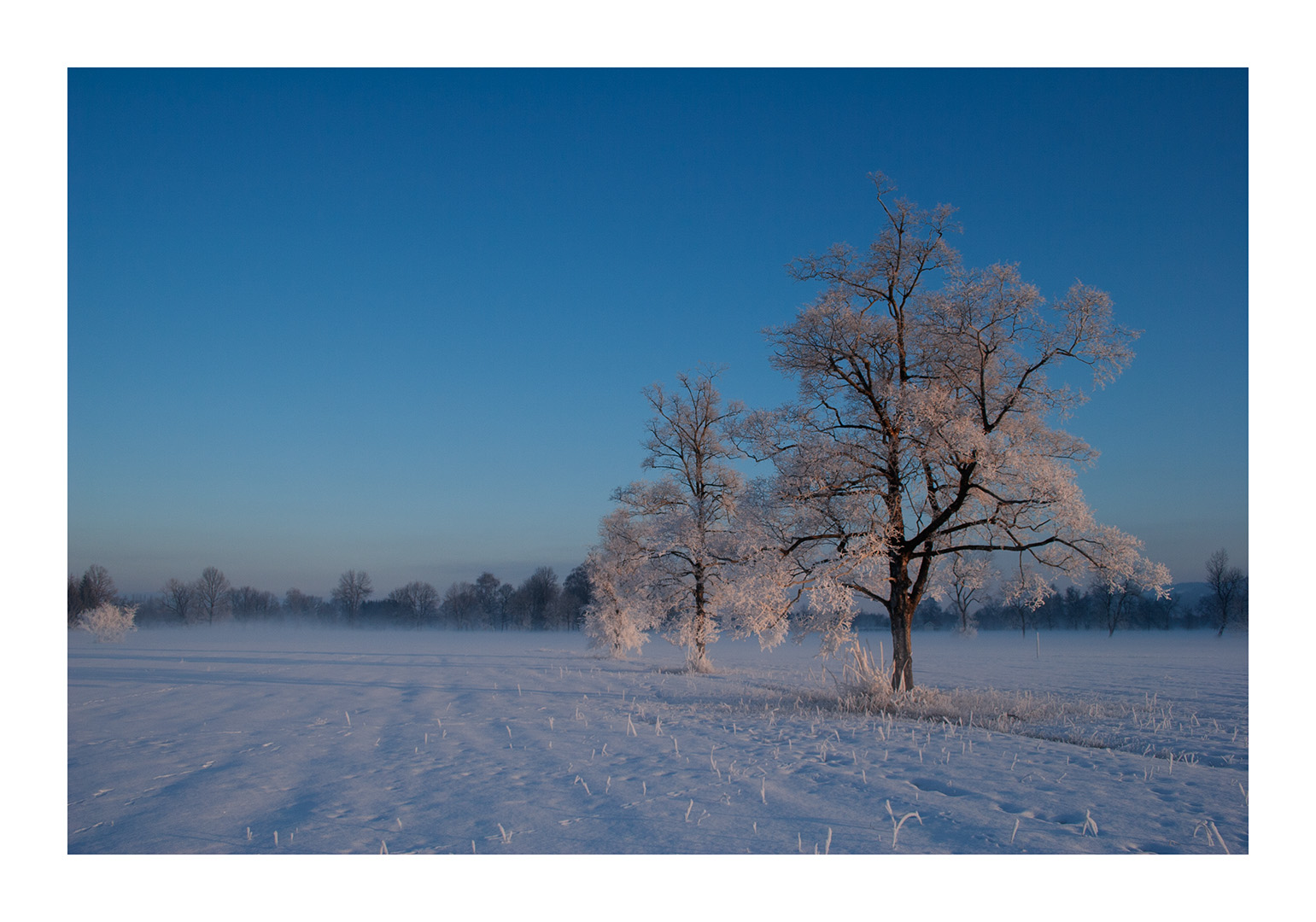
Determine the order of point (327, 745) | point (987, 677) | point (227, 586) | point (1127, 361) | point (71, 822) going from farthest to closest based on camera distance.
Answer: point (227, 586), point (987, 677), point (1127, 361), point (327, 745), point (71, 822)

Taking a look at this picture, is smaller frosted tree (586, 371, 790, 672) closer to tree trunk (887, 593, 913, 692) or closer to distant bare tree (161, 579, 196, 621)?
tree trunk (887, 593, 913, 692)

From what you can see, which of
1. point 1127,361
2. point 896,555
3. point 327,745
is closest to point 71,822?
point 327,745

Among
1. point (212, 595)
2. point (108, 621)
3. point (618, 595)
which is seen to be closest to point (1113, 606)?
point (618, 595)

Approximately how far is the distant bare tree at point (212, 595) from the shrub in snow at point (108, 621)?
7900 cm

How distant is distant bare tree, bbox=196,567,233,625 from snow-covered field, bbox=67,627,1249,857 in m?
112

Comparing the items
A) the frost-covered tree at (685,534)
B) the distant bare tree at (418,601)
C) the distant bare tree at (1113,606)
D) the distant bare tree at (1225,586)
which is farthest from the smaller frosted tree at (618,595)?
the distant bare tree at (418,601)

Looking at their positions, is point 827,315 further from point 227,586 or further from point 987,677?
point 227,586

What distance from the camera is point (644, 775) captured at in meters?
6.82

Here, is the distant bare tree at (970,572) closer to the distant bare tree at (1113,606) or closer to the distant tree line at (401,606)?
the distant bare tree at (1113,606)

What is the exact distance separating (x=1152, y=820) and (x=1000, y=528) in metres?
8.33

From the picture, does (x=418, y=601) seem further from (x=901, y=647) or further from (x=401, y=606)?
(x=901, y=647)

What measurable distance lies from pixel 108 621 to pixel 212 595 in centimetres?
8366

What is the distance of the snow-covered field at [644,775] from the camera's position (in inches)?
201

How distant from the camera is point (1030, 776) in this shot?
6.63 metres
